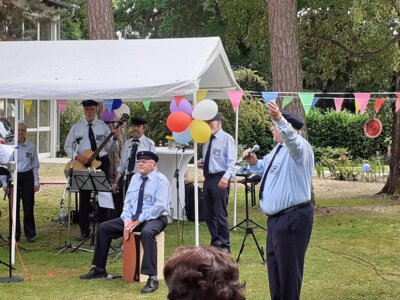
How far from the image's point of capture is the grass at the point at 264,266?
6008 millimetres

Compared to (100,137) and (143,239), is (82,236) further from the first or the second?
(143,239)

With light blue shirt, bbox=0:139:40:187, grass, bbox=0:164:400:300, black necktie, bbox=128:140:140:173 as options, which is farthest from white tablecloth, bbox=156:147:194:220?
light blue shirt, bbox=0:139:40:187

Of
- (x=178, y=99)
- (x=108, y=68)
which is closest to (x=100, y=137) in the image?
(x=108, y=68)

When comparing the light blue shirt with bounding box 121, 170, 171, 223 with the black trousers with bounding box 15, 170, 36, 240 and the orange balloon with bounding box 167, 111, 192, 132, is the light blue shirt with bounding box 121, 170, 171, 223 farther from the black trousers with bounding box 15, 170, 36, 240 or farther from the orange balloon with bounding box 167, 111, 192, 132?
the black trousers with bounding box 15, 170, 36, 240

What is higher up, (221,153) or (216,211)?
(221,153)

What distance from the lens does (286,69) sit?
10641 mm

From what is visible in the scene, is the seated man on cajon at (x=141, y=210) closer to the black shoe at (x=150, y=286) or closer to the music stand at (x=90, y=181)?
the black shoe at (x=150, y=286)

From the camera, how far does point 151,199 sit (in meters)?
6.50

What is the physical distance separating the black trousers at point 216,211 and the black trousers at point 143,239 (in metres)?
1.04

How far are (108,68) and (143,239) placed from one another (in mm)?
2006

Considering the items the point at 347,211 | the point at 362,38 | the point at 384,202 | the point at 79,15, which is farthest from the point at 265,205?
the point at 79,15

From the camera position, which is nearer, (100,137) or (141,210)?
(141,210)

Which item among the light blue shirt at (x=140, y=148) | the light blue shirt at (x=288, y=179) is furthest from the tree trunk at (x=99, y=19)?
the light blue shirt at (x=288, y=179)

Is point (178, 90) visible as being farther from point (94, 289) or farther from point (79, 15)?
point (79, 15)
